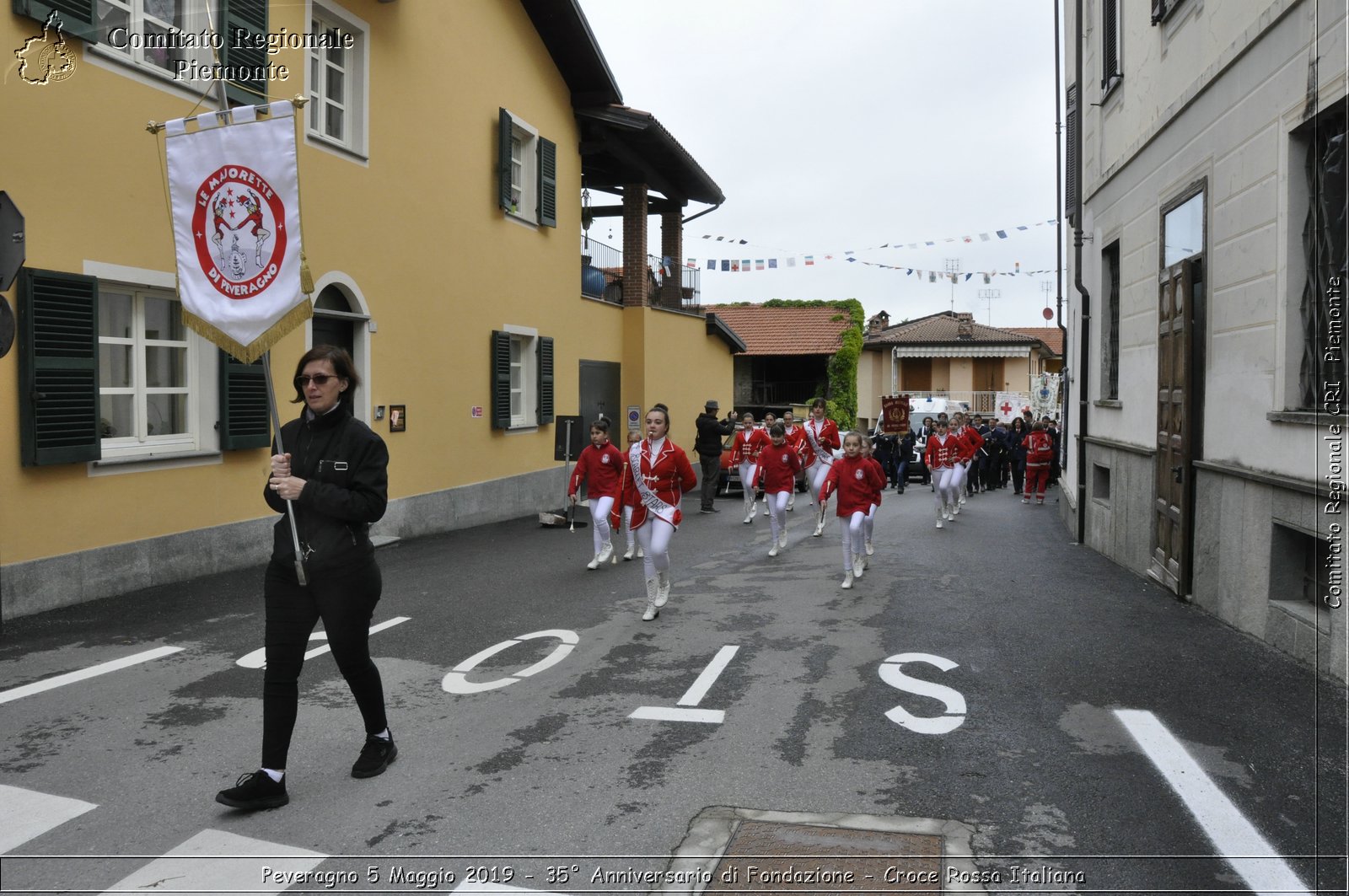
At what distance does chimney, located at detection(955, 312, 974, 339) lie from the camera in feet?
175

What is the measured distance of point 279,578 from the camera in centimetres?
463

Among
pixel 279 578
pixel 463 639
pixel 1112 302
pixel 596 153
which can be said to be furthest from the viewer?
pixel 596 153

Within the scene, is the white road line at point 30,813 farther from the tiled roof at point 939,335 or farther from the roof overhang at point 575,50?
the tiled roof at point 939,335

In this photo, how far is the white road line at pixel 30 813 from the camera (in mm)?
4184

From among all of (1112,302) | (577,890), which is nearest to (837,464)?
(1112,302)

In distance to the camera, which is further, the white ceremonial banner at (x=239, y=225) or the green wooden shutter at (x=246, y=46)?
the green wooden shutter at (x=246, y=46)

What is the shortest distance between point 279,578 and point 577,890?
75.1 inches

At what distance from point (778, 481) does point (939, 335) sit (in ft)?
141

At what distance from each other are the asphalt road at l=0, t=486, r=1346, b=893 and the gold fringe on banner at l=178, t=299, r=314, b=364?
198 centimetres

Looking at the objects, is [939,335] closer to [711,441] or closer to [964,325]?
[964,325]

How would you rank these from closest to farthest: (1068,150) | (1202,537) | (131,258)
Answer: (1202,537)
(131,258)
(1068,150)

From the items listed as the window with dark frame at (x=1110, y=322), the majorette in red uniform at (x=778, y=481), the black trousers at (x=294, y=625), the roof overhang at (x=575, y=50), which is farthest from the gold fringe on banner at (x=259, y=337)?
Result: the roof overhang at (x=575, y=50)

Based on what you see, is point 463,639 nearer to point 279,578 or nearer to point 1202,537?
point 279,578

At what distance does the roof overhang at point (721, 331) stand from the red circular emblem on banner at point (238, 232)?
71.0 ft
